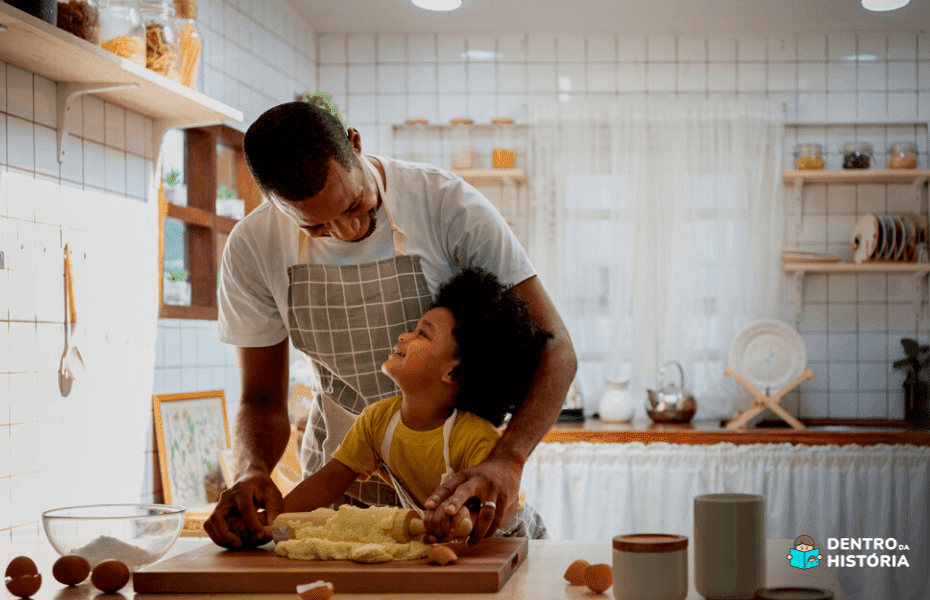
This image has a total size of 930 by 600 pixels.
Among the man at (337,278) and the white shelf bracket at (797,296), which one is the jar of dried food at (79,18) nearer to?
the man at (337,278)

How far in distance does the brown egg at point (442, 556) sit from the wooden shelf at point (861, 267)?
3.46m

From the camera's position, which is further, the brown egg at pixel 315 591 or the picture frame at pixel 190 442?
the picture frame at pixel 190 442

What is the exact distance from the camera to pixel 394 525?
1072 mm

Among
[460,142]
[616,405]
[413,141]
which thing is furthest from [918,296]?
[413,141]

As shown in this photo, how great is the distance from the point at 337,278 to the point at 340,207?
0.65 feet

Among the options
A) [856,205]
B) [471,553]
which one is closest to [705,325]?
[856,205]

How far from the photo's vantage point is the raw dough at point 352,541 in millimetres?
1010

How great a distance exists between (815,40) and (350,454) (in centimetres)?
382

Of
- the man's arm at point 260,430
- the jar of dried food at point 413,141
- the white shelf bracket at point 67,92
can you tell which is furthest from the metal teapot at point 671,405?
the man's arm at point 260,430

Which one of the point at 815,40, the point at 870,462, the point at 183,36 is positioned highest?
the point at 815,40

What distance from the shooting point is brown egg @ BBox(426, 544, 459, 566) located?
983mm

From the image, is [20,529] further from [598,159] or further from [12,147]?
[598,159]

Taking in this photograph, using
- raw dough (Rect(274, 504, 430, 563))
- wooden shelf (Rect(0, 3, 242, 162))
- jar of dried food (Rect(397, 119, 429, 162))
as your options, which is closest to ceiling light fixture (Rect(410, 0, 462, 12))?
jar of dried food (Rect(397, 119, 429, 162))

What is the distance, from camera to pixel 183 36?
248 centimetres
